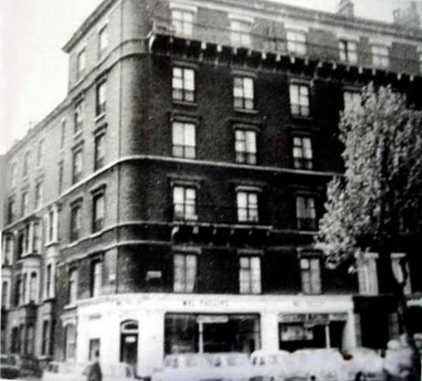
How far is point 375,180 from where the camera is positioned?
527 cm

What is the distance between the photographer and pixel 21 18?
19.9 feet

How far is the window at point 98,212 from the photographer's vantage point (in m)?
5.63

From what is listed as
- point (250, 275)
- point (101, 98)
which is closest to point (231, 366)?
point (250, 275)

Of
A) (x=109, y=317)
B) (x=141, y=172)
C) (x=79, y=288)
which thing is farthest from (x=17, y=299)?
(x=141, y=172)

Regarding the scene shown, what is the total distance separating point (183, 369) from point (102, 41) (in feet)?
8.60

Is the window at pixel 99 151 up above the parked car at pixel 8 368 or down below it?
above

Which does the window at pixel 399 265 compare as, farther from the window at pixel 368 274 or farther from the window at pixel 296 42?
the window at pixel 296 42

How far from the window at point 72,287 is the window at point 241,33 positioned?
220 centimetres

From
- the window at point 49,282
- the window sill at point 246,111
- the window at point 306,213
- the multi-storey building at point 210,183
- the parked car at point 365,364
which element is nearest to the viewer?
the parked car at point 365,364

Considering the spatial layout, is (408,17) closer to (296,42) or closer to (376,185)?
(296,42)

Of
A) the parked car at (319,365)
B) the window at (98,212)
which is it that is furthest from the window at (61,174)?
the parked car at (319,365)

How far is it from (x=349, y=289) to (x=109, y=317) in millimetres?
1760

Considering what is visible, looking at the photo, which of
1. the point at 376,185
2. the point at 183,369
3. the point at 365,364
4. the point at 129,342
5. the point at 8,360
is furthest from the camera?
the point at 8,360

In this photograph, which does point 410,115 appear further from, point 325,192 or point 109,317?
point 109,317
